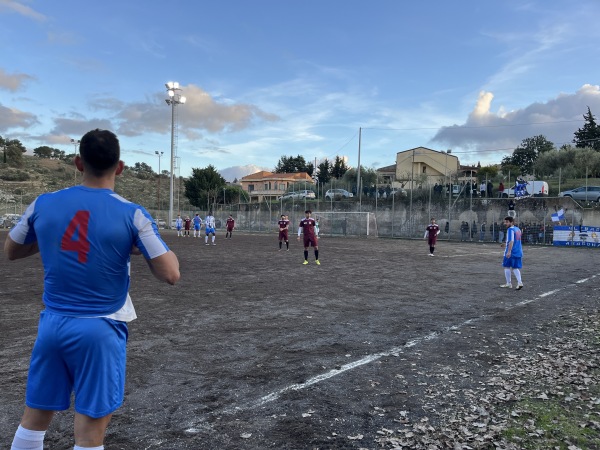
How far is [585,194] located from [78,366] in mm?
41862

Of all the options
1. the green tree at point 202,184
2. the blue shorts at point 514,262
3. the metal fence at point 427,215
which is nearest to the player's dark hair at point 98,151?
the blue shorts at point 514,262

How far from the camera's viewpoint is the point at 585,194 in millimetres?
36594

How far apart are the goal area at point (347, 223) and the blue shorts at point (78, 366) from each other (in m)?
43.8

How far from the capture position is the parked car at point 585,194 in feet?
119

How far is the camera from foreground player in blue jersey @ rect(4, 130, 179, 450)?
2.37m

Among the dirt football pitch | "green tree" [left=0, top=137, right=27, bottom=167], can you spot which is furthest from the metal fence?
"green tree" [left=0, top=137, right=27, bottom=167]

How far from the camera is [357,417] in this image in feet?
14.0

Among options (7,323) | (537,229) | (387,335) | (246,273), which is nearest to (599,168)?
(537,229)

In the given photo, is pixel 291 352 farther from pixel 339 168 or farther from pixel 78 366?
pixel 339 168

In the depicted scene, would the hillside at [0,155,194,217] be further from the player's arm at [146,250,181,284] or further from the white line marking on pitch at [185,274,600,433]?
the player's arm at [146,250,181,284]

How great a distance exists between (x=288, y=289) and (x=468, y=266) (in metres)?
9.52

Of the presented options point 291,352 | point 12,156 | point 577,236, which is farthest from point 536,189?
point 12,156

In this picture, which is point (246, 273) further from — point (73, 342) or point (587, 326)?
point (73, 342)

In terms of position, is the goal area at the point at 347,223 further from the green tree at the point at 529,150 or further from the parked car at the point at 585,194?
the green tree at the point at 529,150
